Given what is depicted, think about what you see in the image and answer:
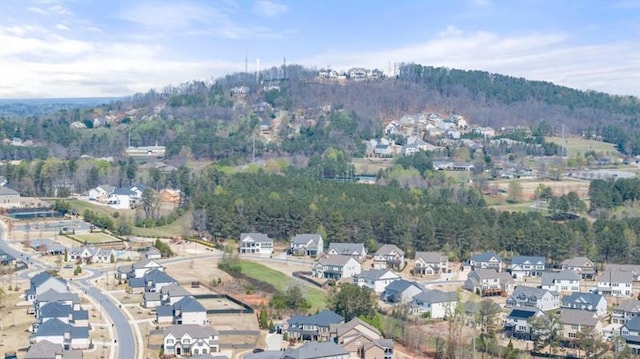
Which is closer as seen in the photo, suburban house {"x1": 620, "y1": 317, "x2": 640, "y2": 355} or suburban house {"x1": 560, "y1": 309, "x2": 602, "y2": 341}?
suburban house {"x1": 620, "y1": 317, "x2": 640, "y2": 355}

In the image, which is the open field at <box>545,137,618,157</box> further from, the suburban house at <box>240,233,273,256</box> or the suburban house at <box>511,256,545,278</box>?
the suburban house at <box>240,233,273,256</box>

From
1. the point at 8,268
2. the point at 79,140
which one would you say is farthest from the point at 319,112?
the point at 8,268

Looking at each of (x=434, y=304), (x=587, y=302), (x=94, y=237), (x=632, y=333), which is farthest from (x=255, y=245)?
(x=632, y=333)

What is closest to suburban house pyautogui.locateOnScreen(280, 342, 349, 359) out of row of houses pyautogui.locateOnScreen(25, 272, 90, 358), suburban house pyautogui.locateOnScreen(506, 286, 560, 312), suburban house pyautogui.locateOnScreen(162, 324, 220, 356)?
suburban house pyautogui.locateOnScreen(162, 324, 220, 356)

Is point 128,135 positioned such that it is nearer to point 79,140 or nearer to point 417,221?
point 79,140

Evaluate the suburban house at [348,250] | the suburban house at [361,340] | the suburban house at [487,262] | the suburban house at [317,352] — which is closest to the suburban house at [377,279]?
the suburban house at [348,250]

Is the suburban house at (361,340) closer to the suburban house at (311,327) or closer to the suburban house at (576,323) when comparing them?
the suburban house at (311,327)
